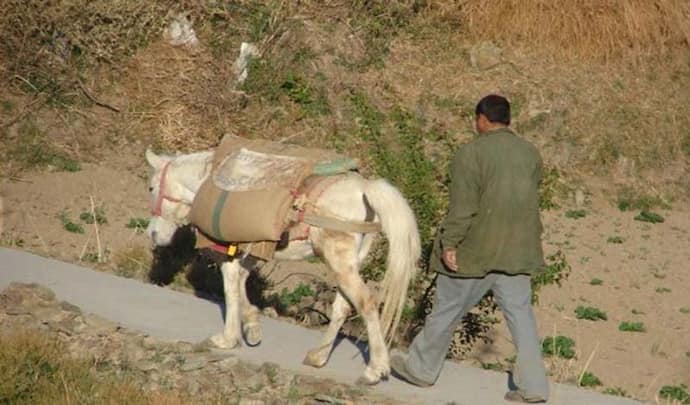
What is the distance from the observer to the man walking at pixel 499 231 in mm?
9539

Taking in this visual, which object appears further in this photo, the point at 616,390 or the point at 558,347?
the point at 558,347

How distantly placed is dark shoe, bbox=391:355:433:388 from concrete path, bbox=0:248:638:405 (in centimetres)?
4

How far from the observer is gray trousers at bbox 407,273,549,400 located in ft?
31.7

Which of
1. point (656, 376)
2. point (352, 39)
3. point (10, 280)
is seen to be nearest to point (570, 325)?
point (656, 376)

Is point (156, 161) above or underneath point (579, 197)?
above

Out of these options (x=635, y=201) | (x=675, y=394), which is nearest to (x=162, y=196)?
(x=675, y=394)

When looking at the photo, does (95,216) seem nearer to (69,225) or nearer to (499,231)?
(69,225)

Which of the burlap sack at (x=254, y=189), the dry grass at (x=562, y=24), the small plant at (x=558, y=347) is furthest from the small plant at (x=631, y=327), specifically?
the dry grass at (x=562, y=24)

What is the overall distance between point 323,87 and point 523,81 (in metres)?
3.41

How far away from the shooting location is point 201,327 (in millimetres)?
11664

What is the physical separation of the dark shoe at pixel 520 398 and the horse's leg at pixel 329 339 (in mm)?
1335

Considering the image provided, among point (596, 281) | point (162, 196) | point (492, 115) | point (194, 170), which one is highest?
point (492, 115)

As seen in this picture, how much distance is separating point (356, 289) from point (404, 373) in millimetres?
634

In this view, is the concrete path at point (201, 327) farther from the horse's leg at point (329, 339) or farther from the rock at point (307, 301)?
the rock at point (307, 301)
